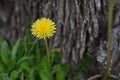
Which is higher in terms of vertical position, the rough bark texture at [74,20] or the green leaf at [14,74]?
the rough bark texture at [74,20]

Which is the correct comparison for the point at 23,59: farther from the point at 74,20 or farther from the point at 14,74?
the point at 74,20

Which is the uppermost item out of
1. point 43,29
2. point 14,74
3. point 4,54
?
point 43,29

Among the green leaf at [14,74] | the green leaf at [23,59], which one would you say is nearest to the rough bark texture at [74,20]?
the green leaf at [23,59]

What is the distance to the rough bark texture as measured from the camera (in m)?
2.23

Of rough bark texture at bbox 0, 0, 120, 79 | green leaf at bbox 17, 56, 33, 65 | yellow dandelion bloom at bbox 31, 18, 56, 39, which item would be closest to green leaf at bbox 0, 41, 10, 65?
green leaf at bbox 17, 56, 33, 65

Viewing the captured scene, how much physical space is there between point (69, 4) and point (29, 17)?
439mm

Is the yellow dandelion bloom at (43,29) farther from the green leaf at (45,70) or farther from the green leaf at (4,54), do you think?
the green leaf at (4,54)

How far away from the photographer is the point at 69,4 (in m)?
2.29

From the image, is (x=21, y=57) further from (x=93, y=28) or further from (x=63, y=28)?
(x=93, y=28)

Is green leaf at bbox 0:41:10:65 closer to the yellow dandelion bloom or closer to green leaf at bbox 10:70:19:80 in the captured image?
green leaf at bbox 10:70:19:80

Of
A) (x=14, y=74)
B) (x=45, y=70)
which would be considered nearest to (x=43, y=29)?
(x=45, y=70)

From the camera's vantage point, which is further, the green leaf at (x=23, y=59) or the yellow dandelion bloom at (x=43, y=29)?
the green leaf at (x=23, y=59)

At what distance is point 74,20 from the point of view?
231 cm

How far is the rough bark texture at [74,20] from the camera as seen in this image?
7.32ft
